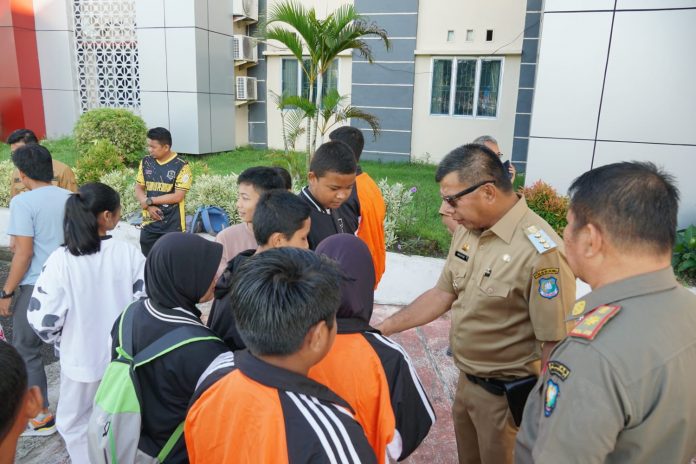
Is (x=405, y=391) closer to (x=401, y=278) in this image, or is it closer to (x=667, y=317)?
(x=667, y=317)

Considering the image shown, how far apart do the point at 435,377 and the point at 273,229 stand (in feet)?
7.18

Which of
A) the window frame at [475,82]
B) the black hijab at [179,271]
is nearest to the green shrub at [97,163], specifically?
the black hijab at [179,271]

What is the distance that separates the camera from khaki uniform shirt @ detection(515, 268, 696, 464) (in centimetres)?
107

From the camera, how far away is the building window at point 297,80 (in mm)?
12414

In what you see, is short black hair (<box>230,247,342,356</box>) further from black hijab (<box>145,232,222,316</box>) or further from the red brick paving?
the red brick paving

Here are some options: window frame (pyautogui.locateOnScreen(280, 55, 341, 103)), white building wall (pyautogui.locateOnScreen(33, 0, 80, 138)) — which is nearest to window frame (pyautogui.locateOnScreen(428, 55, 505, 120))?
window frame (pyautogui.locateOnScreen(280, 55, 341, 103))

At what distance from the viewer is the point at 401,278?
5203 millimetres

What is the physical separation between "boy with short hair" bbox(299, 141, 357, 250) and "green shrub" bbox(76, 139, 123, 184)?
6129 millimetres

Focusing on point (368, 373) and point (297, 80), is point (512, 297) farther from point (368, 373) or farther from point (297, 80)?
point (297, 80)

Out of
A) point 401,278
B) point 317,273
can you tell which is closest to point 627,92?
point 401,278

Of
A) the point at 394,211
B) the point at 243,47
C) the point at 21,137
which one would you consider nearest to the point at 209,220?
the point at 21,137

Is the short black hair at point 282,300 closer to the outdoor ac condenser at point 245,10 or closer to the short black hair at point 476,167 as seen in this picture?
the short black hair at point 476,167

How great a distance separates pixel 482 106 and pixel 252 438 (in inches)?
443

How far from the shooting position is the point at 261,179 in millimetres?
2873
